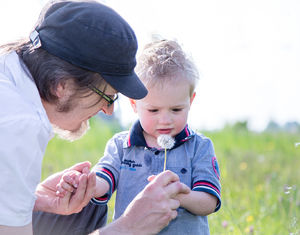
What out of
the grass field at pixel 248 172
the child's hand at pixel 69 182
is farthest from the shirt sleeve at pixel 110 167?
the grass field at pixel 248 172

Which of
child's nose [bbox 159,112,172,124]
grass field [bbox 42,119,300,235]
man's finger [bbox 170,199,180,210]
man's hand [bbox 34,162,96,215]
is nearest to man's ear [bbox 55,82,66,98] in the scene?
man's hand [bbox 34,162,96,215]

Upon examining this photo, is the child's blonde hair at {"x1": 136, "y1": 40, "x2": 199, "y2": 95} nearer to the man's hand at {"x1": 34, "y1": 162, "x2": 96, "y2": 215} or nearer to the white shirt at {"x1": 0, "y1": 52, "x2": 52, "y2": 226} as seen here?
the man's hand at {"x1": 34, "y1": 162, "x2": 96, "y2": 215}

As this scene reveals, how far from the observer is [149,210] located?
1950 millimetres

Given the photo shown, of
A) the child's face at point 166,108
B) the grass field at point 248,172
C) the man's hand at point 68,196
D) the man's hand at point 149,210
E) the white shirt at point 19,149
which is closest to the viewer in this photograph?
the white shirt at point 19,149

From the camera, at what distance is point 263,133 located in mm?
6828

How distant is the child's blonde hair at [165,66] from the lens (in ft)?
7.54

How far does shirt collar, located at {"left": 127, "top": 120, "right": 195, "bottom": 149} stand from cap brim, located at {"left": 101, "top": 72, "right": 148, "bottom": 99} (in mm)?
364

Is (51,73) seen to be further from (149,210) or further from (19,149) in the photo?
(149,210)

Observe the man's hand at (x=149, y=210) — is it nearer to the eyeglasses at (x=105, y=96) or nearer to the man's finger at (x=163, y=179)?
the man's finger at (x=163, y=179)

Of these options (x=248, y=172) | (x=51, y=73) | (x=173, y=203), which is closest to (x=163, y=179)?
(x=173, y=203)

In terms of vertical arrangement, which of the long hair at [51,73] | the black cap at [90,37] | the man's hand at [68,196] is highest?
the black cap at [90,37]

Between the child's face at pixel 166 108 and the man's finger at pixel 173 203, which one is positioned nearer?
the man's finger at pixel 173 203

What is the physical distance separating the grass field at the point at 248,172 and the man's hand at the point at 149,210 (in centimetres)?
74

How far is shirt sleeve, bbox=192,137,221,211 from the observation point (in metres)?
2.18
